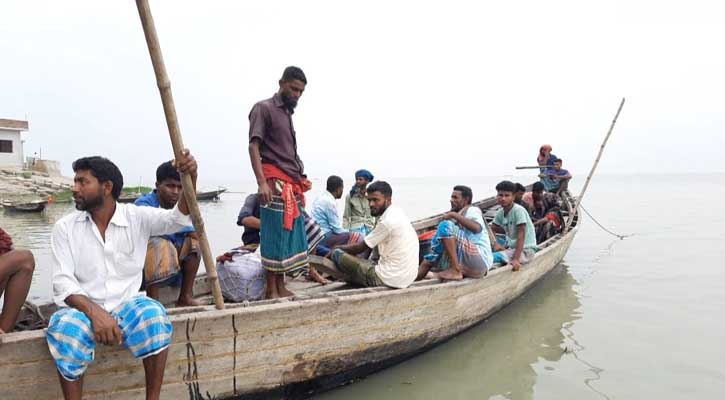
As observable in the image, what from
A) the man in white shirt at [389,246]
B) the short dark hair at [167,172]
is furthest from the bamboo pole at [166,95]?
the man in white shirt at [389,246]

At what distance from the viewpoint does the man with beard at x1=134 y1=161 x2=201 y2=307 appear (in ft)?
9.43

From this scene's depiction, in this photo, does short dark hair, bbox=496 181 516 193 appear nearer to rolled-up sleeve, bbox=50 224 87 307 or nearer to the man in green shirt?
the man in green shirt

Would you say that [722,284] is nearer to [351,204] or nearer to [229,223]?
[351,204]

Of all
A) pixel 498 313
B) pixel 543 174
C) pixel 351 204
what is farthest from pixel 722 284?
pixel 351 204

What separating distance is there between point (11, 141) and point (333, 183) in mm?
26078

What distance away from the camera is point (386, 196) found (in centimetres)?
368


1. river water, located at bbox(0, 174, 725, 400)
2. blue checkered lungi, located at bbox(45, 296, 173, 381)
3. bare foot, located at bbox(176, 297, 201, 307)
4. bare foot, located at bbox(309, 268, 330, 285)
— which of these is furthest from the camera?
bare foot, located at bbox(309, 268, 330, 285)

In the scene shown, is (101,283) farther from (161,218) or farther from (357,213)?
(357,213)

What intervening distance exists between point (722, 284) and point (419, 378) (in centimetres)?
619

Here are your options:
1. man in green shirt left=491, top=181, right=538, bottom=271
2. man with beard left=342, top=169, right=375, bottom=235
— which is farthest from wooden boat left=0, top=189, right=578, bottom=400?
man with beard left=342, top=169, right=375, bottom=235

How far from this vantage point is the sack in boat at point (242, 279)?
3.38 m

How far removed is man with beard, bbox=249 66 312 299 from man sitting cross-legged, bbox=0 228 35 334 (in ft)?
4.52

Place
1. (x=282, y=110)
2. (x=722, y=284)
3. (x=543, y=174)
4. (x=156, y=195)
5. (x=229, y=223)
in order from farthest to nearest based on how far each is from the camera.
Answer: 1. (x=229, y=223)
2. (x=543, y=174)
3. (x=722, y=284)
4. (x=282, y=110)
5. (x=156, y=195)

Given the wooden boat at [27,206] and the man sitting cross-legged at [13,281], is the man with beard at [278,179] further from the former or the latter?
the wooden boat at [27,206]
